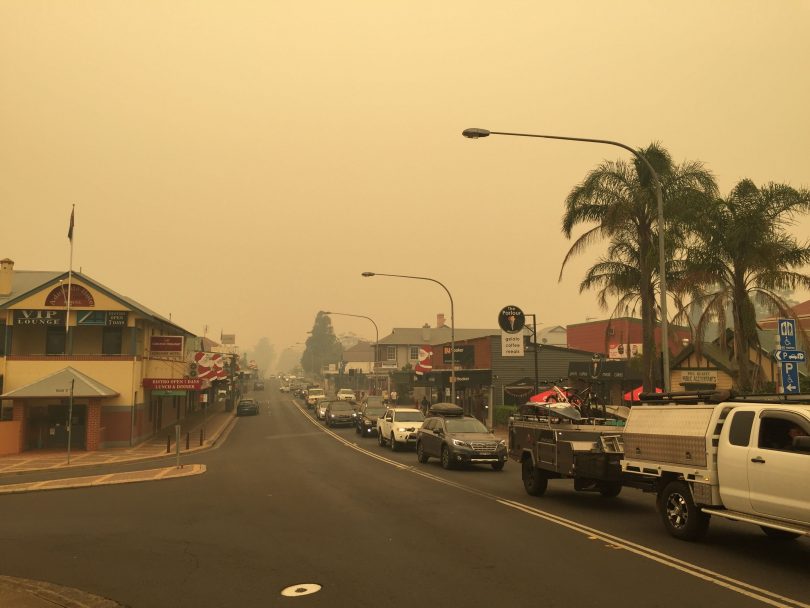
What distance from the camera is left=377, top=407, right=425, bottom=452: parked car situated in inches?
1098

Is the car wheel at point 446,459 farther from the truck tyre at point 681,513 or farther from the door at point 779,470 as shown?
the door at point 779,470

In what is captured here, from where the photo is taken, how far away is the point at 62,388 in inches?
1191

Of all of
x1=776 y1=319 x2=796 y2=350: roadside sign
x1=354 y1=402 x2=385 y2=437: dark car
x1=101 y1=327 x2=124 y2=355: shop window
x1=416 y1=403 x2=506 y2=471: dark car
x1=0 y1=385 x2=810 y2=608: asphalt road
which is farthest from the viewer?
x1=354 y1=402 x2=385 y2=437: dark car

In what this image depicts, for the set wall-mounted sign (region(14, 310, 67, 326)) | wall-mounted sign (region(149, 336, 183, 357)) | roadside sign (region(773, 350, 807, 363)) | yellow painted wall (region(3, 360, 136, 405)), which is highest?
wall-mounted sign (region(14, 310, 67, 326))

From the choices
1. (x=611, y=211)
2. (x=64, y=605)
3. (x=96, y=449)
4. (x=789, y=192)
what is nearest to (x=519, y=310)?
(x=611, y=211)

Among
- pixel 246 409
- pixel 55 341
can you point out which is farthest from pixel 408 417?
pixel 246 409

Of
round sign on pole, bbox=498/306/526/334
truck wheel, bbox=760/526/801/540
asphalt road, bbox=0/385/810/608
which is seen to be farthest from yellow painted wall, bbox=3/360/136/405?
truck wheel, bbox=760/526/801/540

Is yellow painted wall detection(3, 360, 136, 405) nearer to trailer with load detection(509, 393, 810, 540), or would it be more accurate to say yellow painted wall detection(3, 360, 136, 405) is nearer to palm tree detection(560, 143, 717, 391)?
palm tree detection(560, 143, 717, 391)

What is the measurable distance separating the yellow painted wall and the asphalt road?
50.9 feet

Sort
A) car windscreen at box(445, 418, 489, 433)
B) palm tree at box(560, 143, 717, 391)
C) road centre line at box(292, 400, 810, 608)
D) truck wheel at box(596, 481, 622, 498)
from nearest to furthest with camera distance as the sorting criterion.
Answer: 1. road centre line at box(292, 400, 810, 608)
2. truck wheel at box(596, 481, 622, 498)
3. car windscreen at box(445, 418, 489, 433)
4. palm tree at box(560, 143, 717, 391)

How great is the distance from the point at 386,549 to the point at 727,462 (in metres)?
4.90

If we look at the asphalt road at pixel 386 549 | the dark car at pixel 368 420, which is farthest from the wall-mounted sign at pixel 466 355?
the asphalt road at pixel 386 549

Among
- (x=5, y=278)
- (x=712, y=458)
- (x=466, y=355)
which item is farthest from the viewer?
(x=466, y=355)

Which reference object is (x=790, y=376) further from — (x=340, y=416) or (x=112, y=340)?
(x=340, y=416)
